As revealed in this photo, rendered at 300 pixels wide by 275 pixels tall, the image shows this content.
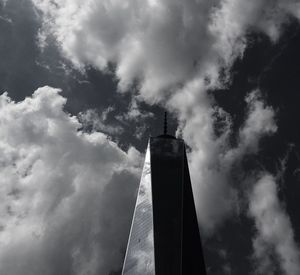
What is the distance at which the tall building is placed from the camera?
407 ft

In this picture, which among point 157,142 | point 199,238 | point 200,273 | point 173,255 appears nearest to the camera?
point 173,255

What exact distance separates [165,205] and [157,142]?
26.2m

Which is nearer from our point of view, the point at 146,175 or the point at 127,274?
the point at 127,274

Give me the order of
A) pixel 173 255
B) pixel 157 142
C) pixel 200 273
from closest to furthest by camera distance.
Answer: pixel 173 255
pixel 200 273
pixel 157 142

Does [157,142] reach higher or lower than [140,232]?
higher

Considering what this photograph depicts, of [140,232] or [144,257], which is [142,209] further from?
[144,257]

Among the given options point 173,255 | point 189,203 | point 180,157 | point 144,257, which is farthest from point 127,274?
point 180,157

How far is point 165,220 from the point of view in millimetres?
130375

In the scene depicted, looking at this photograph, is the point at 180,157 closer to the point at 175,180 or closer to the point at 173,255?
the point at 175,180

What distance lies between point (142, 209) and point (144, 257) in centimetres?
1759

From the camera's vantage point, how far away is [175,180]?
140 metres

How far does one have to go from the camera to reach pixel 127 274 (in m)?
132

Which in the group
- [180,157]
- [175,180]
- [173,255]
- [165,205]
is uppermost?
[180,157]

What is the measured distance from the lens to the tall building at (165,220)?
124 meters
